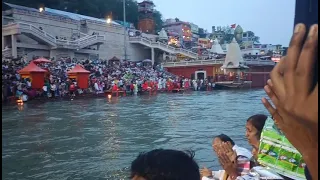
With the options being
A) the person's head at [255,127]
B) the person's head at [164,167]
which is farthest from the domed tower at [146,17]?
the person's head at [164,167]

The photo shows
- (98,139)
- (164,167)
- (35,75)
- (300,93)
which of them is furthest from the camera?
(35,75)

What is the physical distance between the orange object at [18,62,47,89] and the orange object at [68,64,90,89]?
7.08ft

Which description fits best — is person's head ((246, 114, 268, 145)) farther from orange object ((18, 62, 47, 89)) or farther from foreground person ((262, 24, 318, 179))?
orange object ((18, 62, 47, 89))

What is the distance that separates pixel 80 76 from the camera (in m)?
21.2

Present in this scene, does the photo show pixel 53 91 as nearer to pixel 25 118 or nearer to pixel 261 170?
pixel 25 118

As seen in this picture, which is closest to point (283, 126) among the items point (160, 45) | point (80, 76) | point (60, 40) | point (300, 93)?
point (300, 93)

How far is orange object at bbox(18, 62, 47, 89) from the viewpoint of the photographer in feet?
62.9

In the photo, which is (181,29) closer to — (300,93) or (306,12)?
(306,12)

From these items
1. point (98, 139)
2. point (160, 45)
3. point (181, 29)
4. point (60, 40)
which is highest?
point (181, 29)

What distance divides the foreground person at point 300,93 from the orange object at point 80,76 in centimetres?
2099

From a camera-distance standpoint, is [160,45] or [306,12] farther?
[160,45]

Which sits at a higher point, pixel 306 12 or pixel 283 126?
pixel 306 12

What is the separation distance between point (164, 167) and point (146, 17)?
1954 inches

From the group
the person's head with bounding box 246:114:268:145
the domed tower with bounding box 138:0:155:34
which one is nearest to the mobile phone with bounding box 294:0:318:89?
the person's head with bounding box 246:114:268:145
